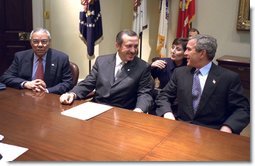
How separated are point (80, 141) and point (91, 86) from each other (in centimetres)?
108

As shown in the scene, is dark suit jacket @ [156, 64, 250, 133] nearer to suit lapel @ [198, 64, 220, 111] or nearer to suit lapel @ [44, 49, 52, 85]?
suit lapel @ [198, 64, 220, 111]

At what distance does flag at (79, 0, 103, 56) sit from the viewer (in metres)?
4.05

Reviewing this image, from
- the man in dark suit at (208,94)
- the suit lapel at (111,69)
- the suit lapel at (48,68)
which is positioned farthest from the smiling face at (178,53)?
the suit lapel at (48,68)

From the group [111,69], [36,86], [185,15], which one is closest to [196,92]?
[111,69]

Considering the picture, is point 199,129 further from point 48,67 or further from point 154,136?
point 48,67

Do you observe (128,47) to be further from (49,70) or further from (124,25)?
(124,25)

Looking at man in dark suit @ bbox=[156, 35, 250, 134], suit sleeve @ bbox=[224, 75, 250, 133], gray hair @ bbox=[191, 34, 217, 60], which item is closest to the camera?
suit sleeve @ bbox=[224, 75, 250, 133]

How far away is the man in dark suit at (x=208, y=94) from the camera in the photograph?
6.84 ft

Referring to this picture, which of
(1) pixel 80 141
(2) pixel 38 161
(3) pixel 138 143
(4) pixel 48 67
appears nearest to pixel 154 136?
(3) pixel 138 143

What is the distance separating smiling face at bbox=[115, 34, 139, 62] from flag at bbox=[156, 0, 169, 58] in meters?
1.88

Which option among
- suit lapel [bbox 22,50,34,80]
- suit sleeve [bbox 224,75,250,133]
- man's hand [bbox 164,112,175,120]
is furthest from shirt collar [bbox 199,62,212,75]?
suit lapel [bbox 22,50,34,80]

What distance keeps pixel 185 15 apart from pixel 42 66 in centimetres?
223

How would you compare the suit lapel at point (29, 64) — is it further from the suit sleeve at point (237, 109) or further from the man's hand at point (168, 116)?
the suit sleeve at point (237, 109)

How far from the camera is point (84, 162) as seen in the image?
1.34 meters
